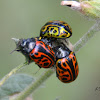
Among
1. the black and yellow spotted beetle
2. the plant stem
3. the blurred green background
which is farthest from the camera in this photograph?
the blurred green background

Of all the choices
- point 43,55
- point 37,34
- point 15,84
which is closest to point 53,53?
point 43,55

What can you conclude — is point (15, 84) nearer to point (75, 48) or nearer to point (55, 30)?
point (55, 30)

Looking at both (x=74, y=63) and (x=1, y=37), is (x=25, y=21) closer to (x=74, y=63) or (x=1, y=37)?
(x=1, y=37)

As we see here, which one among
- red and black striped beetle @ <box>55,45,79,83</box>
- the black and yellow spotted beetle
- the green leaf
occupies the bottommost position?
the green leaf

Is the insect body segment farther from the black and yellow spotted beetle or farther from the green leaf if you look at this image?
the green leaf

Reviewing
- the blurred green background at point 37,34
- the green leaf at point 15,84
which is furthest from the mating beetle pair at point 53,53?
the blurred green background at point 37,34

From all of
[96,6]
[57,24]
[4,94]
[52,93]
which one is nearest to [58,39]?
[57,24]

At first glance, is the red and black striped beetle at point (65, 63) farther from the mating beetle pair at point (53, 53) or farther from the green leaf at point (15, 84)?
the green leaf at point (15, 84)

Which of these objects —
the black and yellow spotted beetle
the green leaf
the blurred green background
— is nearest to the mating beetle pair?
the black and yellow spotted beetle
